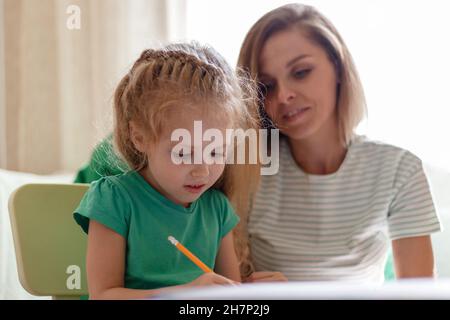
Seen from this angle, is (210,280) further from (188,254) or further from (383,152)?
(383,152)

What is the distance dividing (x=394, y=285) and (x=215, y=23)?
33 centimetres

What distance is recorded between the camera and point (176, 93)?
2.31 ft

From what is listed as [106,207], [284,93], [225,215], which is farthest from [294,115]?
[106,207]

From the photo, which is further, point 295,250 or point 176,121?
point 295,250

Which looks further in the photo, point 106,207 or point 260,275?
point 260,275

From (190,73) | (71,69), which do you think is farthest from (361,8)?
(71,69)

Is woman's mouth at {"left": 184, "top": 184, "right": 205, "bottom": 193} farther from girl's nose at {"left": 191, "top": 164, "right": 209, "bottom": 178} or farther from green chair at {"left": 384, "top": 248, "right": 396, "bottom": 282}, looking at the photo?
green chair at {"left": 384, "top": 248, "right": 396, "bottom": 282}

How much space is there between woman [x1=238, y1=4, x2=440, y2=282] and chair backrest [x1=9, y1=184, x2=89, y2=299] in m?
0.20

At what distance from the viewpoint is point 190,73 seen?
71 centimetres

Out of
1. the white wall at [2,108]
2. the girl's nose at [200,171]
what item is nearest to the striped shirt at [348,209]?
the girl's nose at [200,171]

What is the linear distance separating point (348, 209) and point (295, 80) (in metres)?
0.16
